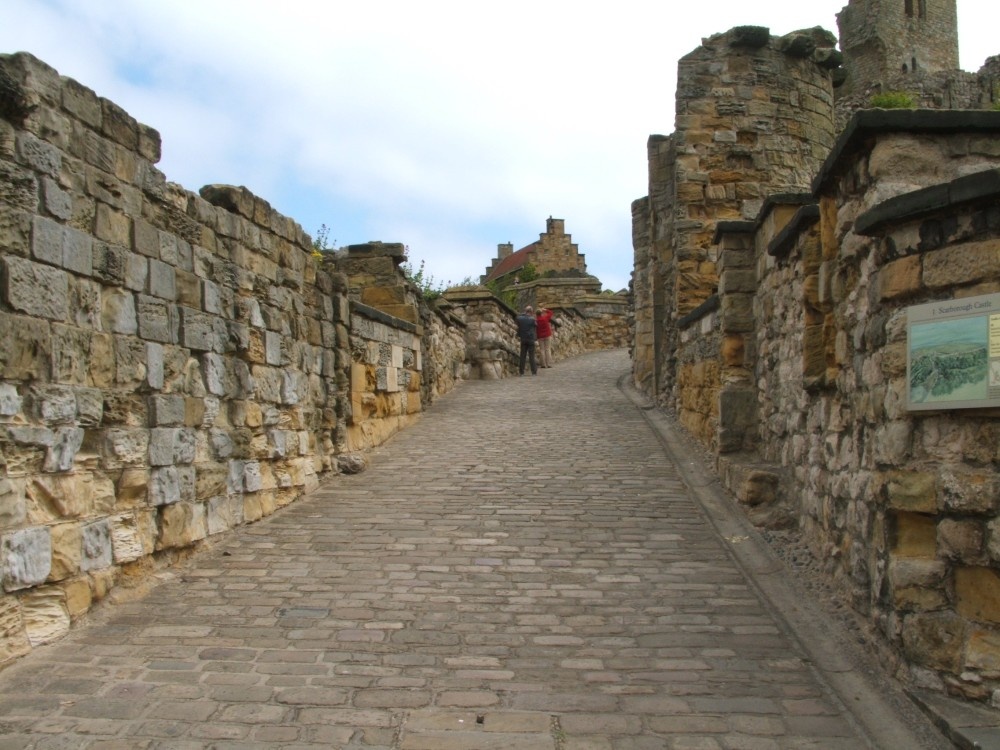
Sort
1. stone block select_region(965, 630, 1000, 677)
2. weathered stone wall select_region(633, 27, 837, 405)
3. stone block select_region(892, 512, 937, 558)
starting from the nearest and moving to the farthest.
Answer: stone block select_region(965, 630, 1000, 677)
stone block select_region(892, 512, 937, 558)
weathered stone wall select_region(633, 27, 837, 405)

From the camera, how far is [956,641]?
3.78m

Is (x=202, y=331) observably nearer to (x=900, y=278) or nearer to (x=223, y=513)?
(x=223, y=513)

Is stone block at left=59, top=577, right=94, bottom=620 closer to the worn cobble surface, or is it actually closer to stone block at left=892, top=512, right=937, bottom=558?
the worn cobble surface

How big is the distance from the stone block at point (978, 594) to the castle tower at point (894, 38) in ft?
137

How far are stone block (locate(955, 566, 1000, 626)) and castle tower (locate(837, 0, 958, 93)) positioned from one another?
1647 inches

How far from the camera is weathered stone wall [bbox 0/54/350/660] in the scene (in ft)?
15.4

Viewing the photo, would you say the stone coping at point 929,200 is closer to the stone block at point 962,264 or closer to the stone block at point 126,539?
the stone block at point 962,264

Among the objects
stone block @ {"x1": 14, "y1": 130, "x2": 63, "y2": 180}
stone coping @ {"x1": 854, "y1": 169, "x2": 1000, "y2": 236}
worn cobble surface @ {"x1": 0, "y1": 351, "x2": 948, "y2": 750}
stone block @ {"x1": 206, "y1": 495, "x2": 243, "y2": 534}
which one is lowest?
worn cobble surface @ {"x1": 0, "y1": 351, "x2": 948, "y2": 750}

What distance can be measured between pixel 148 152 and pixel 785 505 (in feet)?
17.6

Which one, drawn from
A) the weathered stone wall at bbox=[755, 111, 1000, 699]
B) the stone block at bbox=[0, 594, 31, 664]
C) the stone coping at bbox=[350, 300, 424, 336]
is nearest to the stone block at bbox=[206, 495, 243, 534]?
the stone block at bbox=[0, 594, 31, 664]

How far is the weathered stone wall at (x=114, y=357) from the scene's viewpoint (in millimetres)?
4707

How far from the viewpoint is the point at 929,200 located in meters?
3.89

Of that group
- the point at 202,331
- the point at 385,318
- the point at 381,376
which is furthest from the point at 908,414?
the point at 385,318

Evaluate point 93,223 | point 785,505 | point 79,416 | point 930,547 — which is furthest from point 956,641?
point 93,223
